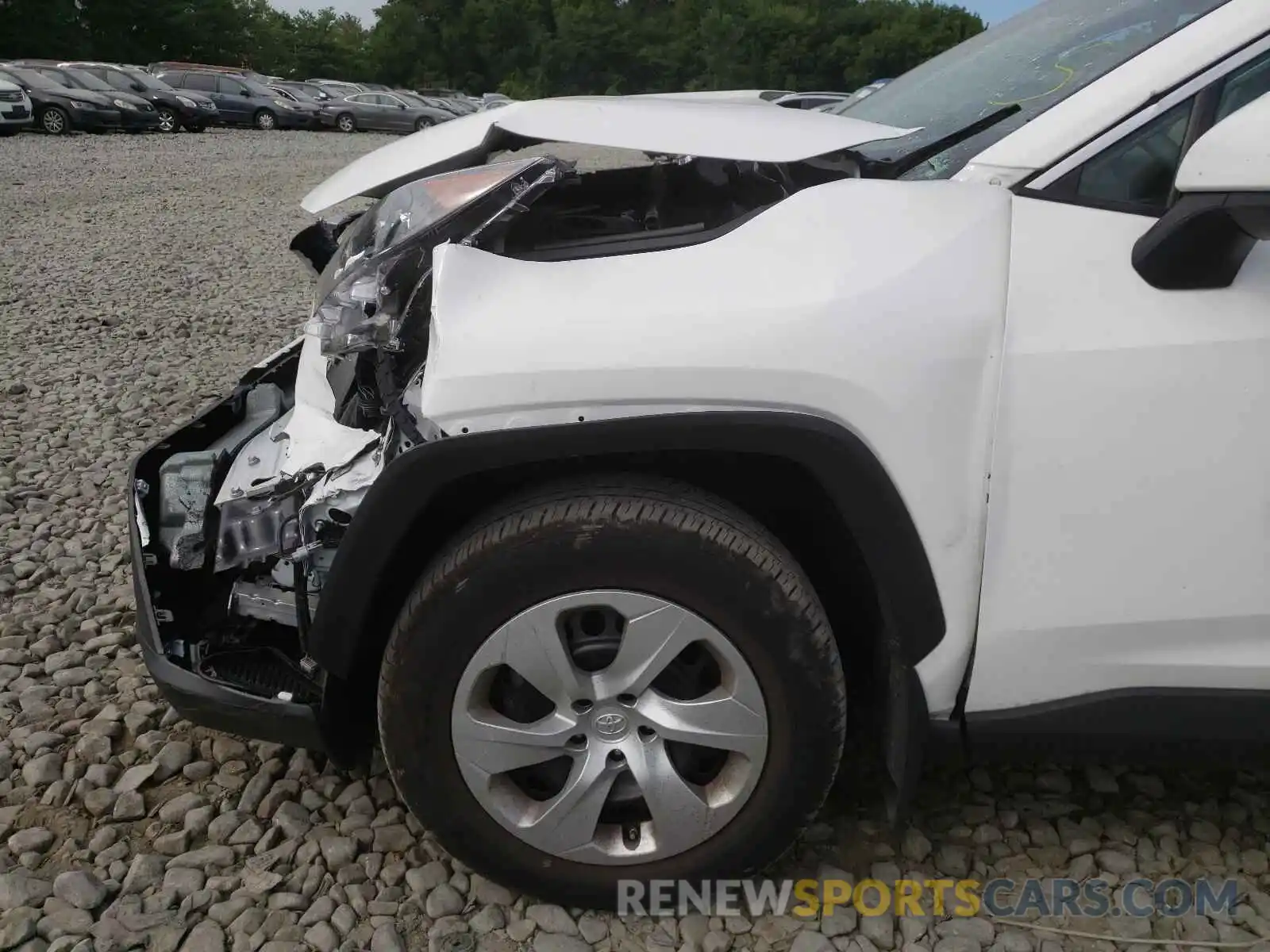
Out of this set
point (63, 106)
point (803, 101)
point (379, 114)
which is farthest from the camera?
point (379, 114)

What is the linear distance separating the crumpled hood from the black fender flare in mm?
550

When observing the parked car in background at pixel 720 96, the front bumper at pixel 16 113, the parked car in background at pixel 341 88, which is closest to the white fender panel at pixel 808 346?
the parked car in background at pixel 720 96

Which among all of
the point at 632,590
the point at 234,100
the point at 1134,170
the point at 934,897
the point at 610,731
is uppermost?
the point at 234,100

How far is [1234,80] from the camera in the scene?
1.65m

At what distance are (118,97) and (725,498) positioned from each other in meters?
22.4

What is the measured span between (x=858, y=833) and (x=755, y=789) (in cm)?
47

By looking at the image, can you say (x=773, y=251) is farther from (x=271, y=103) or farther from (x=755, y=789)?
(x=271, y=103)

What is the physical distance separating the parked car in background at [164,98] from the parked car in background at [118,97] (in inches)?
18.0

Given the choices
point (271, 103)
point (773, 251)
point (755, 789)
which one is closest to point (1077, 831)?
point (755, 789)

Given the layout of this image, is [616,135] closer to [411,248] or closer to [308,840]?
[411,248]

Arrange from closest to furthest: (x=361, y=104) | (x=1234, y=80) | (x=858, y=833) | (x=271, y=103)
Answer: (x=1234, y=80) → (x=858, y=833) → (x=271, y=103) → (x=361, y=104)

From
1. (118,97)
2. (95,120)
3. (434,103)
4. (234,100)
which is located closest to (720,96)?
(95,120)

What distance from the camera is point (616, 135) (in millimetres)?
1834

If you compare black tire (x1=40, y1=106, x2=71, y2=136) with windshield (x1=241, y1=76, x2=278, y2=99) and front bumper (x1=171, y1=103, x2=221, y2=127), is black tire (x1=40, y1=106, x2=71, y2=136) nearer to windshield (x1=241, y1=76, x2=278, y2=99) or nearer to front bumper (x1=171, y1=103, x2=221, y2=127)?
front bumper (x1=171, y1=103, x2=221, y2=127)
